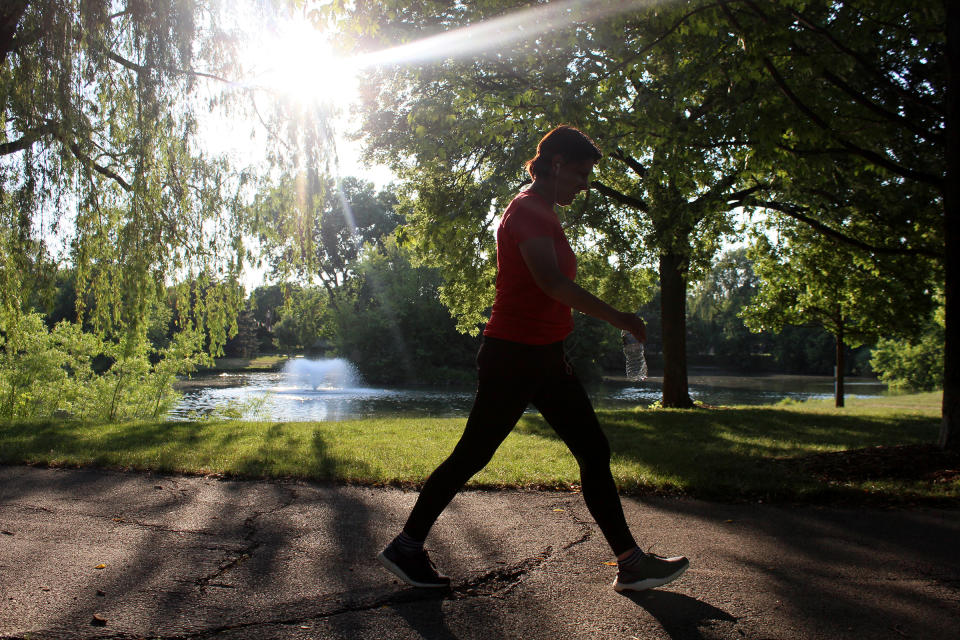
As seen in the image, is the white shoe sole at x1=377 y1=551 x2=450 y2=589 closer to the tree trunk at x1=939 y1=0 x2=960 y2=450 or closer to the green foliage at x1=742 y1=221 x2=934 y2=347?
the tree trunk at x1=939 y1=0 x2=960 y2=450

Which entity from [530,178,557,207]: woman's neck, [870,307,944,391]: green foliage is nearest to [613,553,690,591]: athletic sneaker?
[530,178,557,207]: woman's neck

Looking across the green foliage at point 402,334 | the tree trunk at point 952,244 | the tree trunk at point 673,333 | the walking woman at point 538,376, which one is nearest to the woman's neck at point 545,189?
the walking woman at point 538,376

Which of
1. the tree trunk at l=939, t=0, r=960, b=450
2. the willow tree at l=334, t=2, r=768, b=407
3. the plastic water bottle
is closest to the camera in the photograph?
the tree trunk at l=939, t=0, r=960, b=450

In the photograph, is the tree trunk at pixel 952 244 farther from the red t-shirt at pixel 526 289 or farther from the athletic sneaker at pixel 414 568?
the athletic sneaker at pixel 414 568

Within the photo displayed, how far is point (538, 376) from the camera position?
296 centimetres

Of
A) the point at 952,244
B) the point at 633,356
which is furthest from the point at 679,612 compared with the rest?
the point at 633,356

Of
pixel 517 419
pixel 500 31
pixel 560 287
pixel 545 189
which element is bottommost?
pixel 517 419

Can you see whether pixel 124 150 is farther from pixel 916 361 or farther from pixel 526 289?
pixel 916 361

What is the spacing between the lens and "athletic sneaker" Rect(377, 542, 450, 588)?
2.93 m

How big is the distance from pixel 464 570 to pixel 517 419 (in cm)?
87

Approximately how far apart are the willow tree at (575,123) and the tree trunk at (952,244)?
6.47 feet

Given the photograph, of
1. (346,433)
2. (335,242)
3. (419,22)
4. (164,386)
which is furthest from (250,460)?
(335,242)

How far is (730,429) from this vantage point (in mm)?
9969

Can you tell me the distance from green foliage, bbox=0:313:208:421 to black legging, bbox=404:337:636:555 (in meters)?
10.9
